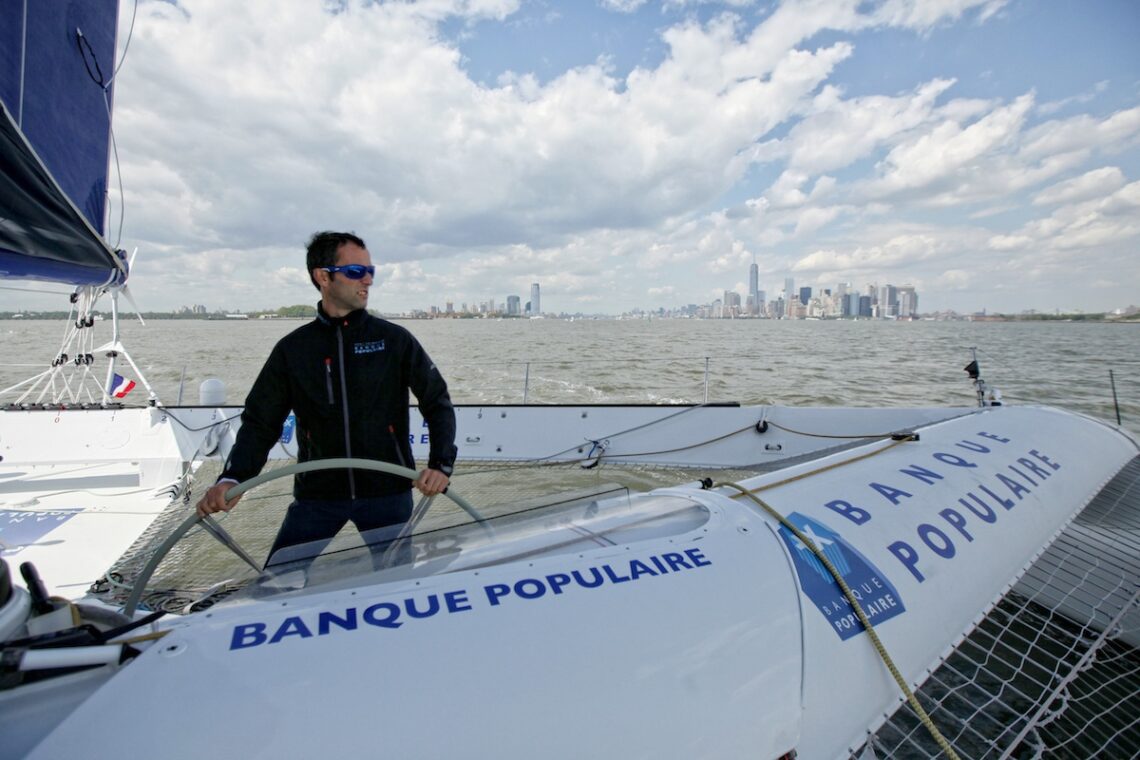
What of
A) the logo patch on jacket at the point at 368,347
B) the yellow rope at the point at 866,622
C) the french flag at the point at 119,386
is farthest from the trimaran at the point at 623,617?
the french flag at the point at 119,386

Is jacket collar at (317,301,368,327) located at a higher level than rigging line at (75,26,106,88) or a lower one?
lower

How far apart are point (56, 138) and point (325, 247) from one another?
3.14 metres

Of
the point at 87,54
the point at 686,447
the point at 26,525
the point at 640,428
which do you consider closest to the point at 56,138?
the point at 87,54

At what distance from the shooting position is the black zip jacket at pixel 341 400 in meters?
1.96

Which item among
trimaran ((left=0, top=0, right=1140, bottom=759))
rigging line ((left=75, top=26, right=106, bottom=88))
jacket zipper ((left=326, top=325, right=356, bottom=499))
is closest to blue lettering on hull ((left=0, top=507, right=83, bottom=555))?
trimaran ((left=0, top=0, right=1140, bottom=759))

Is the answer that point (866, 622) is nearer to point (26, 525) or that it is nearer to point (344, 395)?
point (344, 395)

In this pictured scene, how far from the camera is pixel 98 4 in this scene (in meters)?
4.02

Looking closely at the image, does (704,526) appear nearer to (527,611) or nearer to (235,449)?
(527,611)

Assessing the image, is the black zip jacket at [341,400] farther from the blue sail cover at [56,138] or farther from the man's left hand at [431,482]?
the blue sail cover at [56,138]

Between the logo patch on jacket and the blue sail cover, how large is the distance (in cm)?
246

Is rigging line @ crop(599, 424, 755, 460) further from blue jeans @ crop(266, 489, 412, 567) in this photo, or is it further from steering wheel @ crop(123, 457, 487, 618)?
steering wheel @ crop(123, 457, 487, 618)

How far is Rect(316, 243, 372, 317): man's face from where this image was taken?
190 cm

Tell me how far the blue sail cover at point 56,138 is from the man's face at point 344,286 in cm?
231

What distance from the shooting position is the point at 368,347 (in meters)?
1.99
